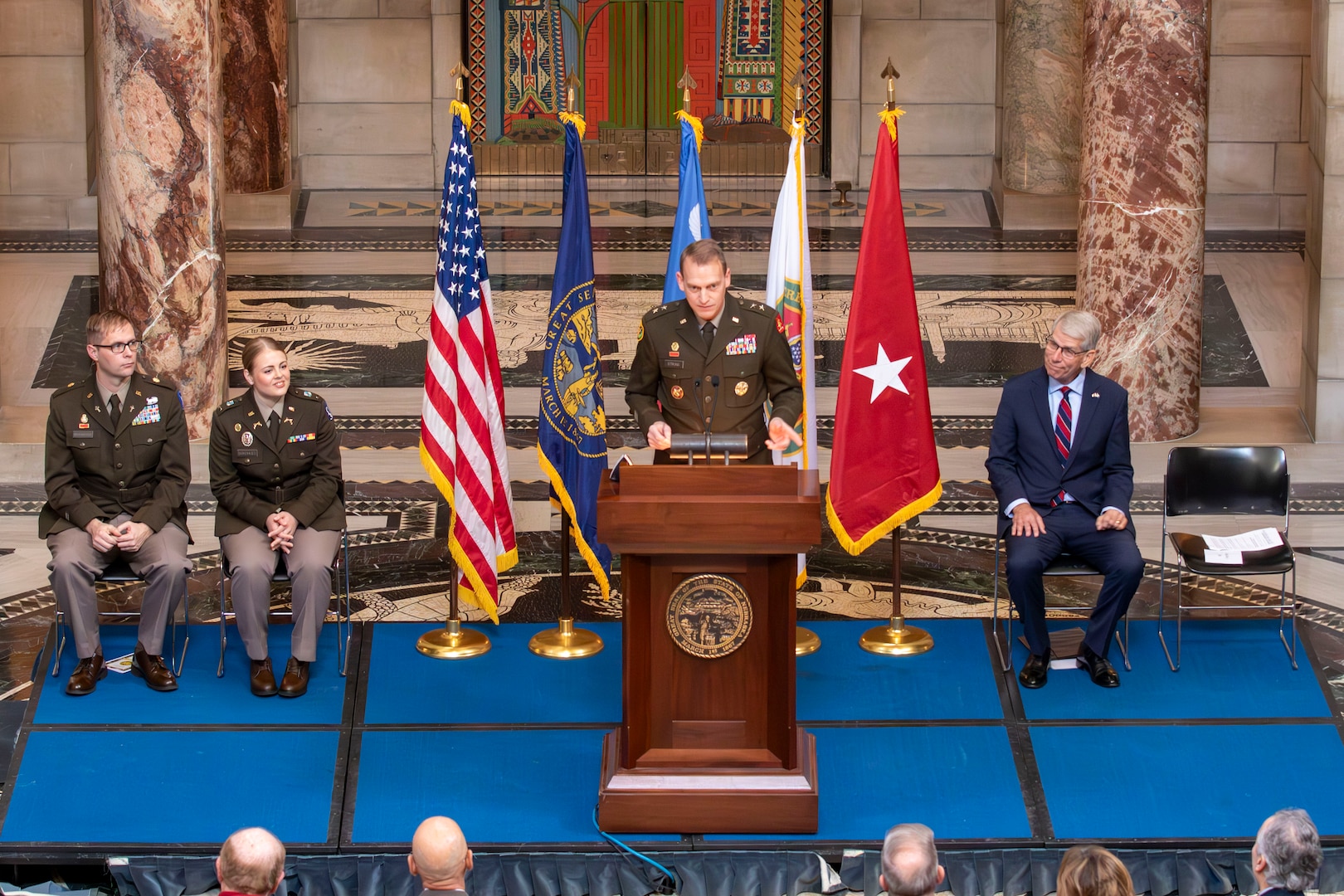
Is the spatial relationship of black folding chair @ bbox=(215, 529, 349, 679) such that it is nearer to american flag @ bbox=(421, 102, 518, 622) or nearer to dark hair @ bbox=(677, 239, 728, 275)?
american flag @ bbox=(421, 102, 518, 622)

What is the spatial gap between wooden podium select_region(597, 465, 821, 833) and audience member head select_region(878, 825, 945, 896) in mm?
1327

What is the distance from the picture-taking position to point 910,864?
403 cm

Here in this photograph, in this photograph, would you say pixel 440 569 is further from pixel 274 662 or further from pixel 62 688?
pixel 62 688

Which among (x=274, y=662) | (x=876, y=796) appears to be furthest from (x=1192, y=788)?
(x=274, y=662)

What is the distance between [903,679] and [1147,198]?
13.3 feet

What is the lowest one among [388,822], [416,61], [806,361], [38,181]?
[388,822]

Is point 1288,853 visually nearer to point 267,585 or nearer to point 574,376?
point 574,376

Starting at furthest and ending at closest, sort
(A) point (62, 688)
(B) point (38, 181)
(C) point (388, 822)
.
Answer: (B) point (38, 181) < (A) point (62, 688) < (C) point (388, 822)

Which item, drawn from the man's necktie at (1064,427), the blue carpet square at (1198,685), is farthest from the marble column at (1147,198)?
the man's necktie at (1064,427)

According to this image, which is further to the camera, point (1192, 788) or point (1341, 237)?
point (1341, 237)

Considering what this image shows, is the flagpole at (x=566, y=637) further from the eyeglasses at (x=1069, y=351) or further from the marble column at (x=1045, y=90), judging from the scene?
the marble column at (x=1045, y=90)

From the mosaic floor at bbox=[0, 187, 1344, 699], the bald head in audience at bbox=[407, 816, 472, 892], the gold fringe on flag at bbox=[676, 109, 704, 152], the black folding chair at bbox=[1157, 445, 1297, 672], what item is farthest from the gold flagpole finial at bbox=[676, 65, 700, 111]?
the bald head in audience at bbox=[407, 816, 472, 892]

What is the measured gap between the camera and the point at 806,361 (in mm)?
6980

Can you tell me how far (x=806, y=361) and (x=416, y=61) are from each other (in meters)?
10.5
